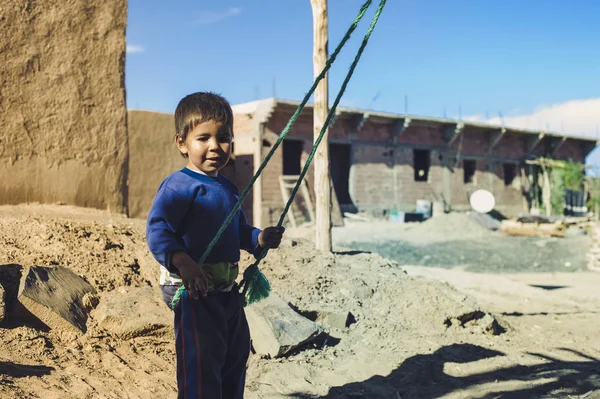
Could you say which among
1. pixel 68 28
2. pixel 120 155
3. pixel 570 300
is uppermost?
pixel 68 28

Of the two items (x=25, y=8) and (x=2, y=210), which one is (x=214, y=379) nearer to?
(x=2, y=210)

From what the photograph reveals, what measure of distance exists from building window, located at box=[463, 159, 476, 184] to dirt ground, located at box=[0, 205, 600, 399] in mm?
12870

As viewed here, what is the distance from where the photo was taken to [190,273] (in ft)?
6.01

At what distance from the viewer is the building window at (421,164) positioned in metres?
17.2

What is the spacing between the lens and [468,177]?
61.4 ft

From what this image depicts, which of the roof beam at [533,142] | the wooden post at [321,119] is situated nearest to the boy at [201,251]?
the wooden post at [321,119]

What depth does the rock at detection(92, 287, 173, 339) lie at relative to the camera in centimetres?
326

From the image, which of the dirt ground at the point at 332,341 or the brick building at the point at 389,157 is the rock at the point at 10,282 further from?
the brick building at the point at 389,157

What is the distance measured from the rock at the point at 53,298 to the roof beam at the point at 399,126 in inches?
528

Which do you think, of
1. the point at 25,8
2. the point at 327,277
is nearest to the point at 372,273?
the point at 327,277

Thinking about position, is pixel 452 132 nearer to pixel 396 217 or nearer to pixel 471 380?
pixel 396 217

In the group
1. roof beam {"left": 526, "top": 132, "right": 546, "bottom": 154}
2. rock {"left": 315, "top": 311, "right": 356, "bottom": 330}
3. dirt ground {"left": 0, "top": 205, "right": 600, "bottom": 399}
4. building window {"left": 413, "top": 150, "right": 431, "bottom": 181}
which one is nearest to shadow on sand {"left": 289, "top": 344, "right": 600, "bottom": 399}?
dirt ground {"left": 0, "top": 205, "right": 600, "bottom": 399}

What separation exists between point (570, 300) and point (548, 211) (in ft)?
48.0

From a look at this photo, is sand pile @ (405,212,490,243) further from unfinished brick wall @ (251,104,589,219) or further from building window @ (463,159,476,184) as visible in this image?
building window @ (463,159,476,184)
